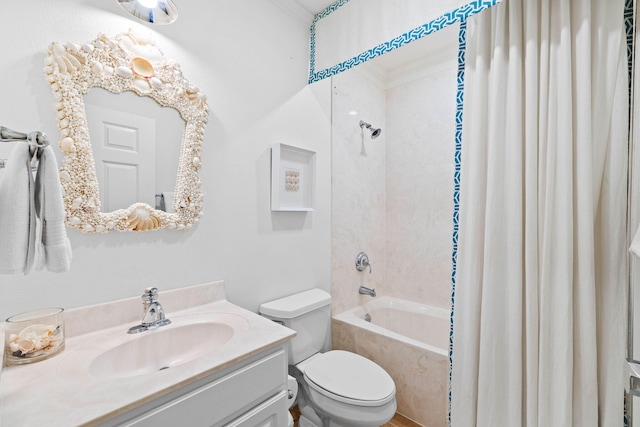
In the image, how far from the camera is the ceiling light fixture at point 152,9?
3.34ft

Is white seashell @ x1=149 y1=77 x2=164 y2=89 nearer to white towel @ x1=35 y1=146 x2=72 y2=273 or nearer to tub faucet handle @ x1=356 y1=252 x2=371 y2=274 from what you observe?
white towel @ x1=35 y1=146 x2=72 y2=273

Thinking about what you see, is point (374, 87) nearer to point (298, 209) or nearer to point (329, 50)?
point (329, 50)

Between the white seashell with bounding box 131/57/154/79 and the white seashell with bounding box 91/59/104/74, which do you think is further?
the white seashell with bounding box 131/57/154/79

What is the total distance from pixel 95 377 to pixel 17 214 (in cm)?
53

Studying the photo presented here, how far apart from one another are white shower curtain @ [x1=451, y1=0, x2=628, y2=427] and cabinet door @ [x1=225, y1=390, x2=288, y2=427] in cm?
79

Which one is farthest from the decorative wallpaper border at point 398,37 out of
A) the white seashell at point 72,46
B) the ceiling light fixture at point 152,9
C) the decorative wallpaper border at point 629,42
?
the white seashell at point 72,46

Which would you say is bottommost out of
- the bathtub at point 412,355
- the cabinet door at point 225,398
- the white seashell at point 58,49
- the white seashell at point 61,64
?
the bathtub at point 412,355

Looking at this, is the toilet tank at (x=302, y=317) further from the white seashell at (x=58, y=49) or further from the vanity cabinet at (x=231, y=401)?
the white seashell at (x=58, y=49)

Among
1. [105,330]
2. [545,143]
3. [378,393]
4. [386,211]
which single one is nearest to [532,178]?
[545,143]

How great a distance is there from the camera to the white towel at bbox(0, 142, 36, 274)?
0.58 meters

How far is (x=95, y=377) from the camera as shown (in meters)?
0.82

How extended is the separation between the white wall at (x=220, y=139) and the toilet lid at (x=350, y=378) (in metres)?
0.47

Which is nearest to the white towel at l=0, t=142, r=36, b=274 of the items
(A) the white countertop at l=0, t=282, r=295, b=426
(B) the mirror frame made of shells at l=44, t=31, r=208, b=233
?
(A) the white countertop at l=0, t=282, r=295, b=426

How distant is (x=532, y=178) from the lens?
1.11m
